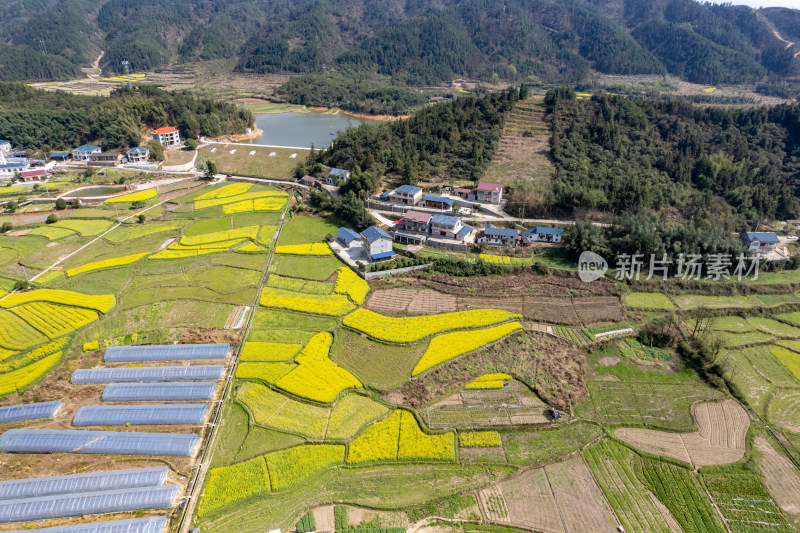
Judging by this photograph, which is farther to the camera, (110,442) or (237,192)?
(237,192)

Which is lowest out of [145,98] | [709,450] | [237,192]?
[709,450]

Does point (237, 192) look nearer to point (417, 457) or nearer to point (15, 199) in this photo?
point (15, 199)

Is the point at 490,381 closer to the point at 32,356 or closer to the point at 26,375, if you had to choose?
the point at 26,375

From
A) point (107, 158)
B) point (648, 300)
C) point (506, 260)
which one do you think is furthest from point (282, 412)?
point (107, 158)

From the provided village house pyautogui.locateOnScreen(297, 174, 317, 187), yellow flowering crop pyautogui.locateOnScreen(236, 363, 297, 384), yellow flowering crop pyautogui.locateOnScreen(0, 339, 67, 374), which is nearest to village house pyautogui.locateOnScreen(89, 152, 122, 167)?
village house pyautogui.locateOnScreen(297, 174, 317, 187)

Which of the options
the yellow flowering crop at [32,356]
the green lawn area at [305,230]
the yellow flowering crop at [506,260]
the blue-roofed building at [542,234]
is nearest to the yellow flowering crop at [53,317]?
the yellow flowering crop at [32,356]

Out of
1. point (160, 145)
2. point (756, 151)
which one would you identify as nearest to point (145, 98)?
point (160, 145)

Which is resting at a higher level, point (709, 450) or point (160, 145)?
point (160, 145)
